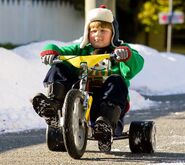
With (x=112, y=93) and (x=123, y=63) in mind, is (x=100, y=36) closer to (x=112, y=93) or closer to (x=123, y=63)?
(x=123, y=63)

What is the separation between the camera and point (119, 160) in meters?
6.61

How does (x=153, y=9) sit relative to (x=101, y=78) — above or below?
below

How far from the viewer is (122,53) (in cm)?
668

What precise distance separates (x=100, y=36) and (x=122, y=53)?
1.51 ft

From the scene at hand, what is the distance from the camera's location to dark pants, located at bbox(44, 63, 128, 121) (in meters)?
6.76

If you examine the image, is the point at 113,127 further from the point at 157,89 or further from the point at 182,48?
the point at 182,48

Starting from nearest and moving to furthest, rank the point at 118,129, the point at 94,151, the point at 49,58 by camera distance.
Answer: the point at 49,58 → the point at 118,129 → the point at 94,151

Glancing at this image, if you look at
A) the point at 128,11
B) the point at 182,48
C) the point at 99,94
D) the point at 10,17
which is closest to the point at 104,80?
the point at 99,94

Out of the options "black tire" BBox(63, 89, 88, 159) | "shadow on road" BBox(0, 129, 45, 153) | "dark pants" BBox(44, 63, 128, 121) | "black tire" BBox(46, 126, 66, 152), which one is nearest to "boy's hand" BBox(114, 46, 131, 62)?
"dark pants" BBox(44, 63, 128, 121)

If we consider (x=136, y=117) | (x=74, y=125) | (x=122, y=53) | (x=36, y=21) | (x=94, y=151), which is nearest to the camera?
(x=74, y=125)

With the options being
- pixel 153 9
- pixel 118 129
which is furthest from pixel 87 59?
pixel 153 9

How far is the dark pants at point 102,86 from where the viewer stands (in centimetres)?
676

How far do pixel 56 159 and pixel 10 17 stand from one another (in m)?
16.0

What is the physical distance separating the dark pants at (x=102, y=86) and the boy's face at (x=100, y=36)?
1.35 feet
